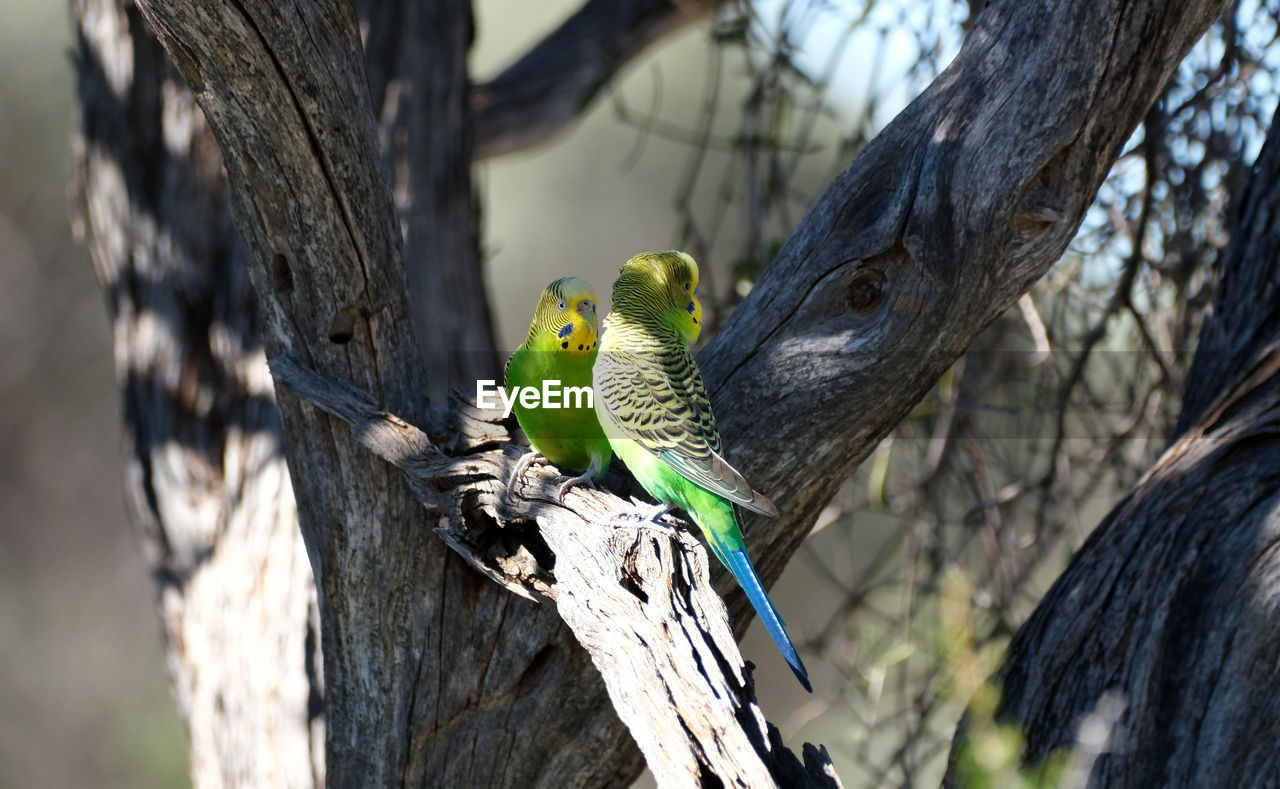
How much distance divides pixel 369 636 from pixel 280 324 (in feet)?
2.20

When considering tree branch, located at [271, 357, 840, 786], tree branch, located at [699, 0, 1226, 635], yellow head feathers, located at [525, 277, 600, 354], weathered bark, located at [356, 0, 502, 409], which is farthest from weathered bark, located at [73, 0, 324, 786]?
tree branch, located at [699, 0, 1226, 635]

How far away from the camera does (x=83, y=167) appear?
303cm

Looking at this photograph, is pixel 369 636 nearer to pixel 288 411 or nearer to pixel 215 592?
pixel 288 411

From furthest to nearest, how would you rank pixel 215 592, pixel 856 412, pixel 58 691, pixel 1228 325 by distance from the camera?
pixel 58 691 < pixel 215 592 < pixel 1228 325 < pixel 856 412

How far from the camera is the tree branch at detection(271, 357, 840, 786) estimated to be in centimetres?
136

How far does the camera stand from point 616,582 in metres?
1.60

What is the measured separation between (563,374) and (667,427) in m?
0.27

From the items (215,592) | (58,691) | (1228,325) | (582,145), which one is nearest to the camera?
(1228,325)

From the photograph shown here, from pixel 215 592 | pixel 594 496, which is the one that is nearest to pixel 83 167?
pixel 215 592

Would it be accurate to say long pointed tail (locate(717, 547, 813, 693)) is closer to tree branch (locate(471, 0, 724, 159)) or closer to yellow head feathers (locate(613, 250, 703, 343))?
yellow head feathers (locate(613, 250, 703, 343))

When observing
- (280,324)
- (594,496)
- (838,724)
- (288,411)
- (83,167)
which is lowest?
(838,724)

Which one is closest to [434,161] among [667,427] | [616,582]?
[667,427]

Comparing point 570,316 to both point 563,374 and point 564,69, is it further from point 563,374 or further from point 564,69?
point 564,69

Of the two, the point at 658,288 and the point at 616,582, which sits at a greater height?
the point at 658,288
